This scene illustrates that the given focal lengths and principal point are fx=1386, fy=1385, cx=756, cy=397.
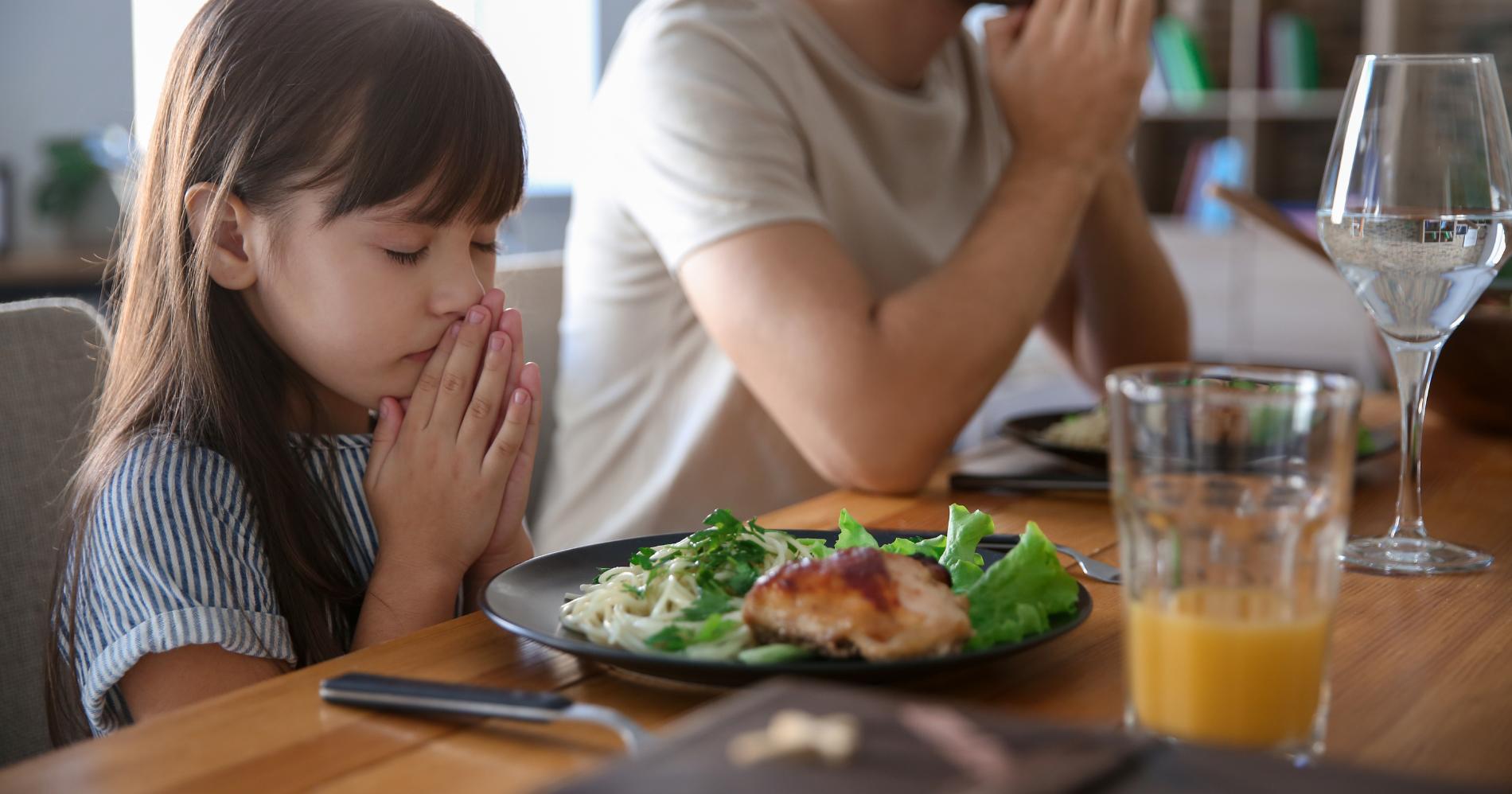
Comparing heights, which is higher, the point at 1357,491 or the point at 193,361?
the point at 193,361

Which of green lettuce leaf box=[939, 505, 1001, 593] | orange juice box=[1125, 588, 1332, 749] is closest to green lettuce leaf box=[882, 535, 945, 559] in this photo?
green lettuce leaf box=[939, 505, 1001, 593]

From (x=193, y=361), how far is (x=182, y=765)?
50cm

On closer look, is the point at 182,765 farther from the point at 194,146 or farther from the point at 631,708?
the point at 194,146

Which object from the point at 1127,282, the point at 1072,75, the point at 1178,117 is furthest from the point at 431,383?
the point at 1178,117

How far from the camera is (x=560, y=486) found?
66.1 inches

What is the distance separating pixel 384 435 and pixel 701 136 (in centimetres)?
56

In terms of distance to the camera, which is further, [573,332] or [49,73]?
[49,73]

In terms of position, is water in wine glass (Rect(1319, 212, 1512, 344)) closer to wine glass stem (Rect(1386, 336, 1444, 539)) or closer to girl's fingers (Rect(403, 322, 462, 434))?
wine glass stem (Rect(1386, 336, 1444, 539))

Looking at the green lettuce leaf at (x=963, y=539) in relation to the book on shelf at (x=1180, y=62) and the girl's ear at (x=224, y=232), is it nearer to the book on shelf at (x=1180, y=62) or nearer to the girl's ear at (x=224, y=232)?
the girl's ear at (x=224, y=232)

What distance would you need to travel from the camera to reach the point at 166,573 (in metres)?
0.88

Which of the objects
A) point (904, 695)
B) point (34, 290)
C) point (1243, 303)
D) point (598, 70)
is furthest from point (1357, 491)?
point (598, 70)

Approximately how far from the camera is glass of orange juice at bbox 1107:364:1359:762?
505 mm

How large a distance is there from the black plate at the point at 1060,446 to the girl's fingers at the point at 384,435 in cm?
59

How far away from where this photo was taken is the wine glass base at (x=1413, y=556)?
36.0 inches
